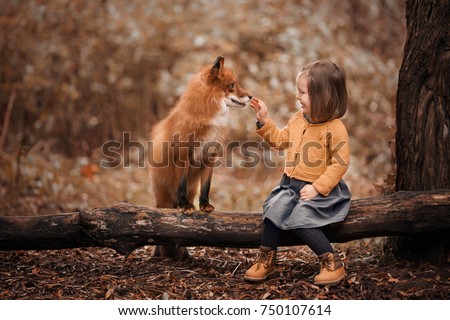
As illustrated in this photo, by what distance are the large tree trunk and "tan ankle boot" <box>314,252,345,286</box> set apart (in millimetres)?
784

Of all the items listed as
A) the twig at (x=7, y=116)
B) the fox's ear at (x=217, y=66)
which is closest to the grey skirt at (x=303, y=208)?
the fox's ear at (x=217, y=66)

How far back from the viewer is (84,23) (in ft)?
31.2

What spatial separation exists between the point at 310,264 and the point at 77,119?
235 inches

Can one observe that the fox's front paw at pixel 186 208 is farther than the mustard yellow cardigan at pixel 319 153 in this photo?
Yes

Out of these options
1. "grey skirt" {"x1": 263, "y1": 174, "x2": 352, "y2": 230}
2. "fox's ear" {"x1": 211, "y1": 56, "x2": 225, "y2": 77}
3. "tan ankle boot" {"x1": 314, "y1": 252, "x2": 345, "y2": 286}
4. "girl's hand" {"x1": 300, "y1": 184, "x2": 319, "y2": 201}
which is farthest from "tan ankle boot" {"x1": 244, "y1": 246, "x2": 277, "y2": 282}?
"fox's ear" {"x1": 211, "y1": 56, "x2": 225, "y2": 77}

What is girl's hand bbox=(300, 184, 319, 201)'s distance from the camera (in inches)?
154

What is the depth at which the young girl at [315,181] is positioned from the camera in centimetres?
388

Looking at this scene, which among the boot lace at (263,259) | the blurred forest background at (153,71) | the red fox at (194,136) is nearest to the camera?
the boot lace at (263,259)

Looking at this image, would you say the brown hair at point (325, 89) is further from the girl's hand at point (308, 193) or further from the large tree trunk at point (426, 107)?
the large tree trunk at point (426, 107)

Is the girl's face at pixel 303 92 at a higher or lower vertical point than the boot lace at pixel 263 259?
higher

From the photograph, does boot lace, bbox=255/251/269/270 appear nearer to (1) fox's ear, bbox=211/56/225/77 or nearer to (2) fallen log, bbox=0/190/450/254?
(2) fallen log, bbox=0/190/450/254

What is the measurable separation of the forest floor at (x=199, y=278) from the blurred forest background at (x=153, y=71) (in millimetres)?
3091

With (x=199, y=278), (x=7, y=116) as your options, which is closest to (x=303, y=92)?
(x=199, y=278)

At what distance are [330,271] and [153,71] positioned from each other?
675cm
